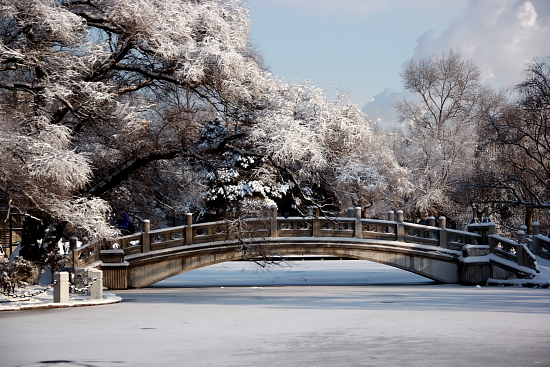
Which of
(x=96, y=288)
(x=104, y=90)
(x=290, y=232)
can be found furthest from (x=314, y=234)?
(x=96, y=288)

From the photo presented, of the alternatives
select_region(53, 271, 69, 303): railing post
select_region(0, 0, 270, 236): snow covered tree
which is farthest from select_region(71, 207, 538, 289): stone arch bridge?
select_region(53, 271, 69, 303): railing post

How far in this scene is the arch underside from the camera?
21797 mm

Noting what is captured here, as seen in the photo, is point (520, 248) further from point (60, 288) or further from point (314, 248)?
point (60, 288)

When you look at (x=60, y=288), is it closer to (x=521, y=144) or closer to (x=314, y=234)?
(x=314, y=234)

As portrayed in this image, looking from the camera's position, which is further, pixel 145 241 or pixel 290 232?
pixel 290 232

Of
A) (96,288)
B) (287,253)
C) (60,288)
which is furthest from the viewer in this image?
(287,253)

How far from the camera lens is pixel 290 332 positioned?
921cm

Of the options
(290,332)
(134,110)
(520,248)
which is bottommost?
(290,332)

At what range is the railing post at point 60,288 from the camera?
13.6 meters

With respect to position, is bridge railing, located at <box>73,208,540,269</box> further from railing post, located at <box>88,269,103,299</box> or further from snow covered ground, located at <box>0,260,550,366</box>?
snow covered ground, located at <box>0,260,550,366</box>

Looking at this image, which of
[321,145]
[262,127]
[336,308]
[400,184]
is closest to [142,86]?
[262,127]

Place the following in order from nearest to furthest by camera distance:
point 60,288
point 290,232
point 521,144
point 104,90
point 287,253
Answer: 1. point 60,288
2. point 104,90
3. point 287,253
4. point 290,232
5. point 521,144

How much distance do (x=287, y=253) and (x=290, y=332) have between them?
46.8 feet

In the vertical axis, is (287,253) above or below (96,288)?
above
